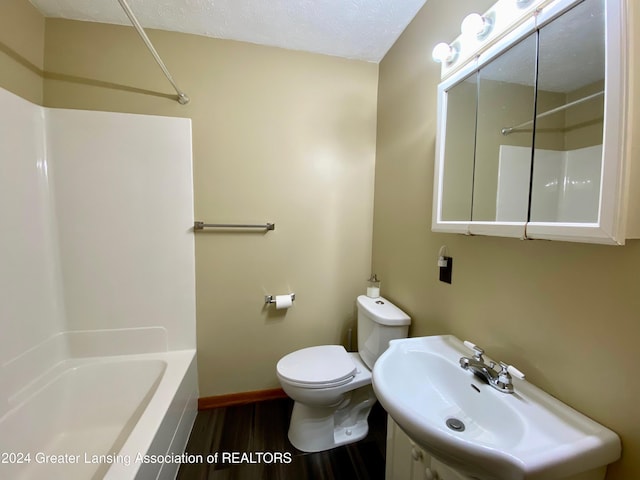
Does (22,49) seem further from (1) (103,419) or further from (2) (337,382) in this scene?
(2) (337,382)

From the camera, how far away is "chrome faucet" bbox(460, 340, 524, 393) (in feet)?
2.58

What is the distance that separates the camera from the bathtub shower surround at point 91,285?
122cm

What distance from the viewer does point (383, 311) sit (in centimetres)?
145

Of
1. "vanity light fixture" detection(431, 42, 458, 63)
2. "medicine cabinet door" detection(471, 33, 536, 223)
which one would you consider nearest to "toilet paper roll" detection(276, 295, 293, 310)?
"medicine cabinet door" detection(471, 33, 536, 223)

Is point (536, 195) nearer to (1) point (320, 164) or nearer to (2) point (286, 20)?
(1) point (320, 164)

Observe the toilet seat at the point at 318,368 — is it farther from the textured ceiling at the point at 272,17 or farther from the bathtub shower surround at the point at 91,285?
the textured ceiling at the point at 272,17

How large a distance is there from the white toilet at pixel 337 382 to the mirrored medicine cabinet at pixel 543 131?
655mm

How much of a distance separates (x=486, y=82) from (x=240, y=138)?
135cm

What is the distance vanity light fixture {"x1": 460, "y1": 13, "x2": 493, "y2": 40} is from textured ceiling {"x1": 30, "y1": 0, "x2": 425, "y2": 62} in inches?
24.8

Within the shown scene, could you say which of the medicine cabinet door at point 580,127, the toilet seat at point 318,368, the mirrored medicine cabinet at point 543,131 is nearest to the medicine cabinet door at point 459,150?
the mirrored medicine cabinet at point 543,131

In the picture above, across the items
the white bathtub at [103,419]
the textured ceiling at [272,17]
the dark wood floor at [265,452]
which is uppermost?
the textured ceiling at [272,17]

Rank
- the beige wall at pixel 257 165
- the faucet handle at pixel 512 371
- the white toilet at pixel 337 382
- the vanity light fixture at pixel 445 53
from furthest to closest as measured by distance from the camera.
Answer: the beige wall at pixel 257 165, the white toilet at pixel 337 382, the vanity light fixture at pixel 445 53, the faucet handle at pixel 512 371

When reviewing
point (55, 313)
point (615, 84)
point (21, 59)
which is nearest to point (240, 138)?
point (21, 59)

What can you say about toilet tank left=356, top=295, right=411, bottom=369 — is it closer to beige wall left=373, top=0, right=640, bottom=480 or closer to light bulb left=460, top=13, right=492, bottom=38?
beige wall left=373, top=0, right=640, bottom=480
